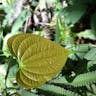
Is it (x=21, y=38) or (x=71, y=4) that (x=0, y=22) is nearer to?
(x=71, y=4)

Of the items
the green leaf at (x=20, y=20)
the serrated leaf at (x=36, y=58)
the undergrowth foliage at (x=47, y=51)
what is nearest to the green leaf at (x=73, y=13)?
the undergrowth foliage at (x=47, y=51)

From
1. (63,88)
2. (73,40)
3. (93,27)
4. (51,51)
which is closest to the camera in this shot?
(51,51)

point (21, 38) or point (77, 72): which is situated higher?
point (21, 38)

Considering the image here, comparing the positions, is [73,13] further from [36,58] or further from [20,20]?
[36,58]

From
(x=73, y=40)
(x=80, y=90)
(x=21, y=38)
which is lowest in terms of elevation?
(x=80, y=90)

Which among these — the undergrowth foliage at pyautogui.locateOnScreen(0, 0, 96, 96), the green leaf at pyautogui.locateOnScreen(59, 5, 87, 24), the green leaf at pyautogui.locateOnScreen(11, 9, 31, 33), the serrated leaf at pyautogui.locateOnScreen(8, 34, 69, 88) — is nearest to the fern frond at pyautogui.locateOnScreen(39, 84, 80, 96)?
the undergrowth foliage at pyautogui.locateOnScreen(0, 0, 96, 96)

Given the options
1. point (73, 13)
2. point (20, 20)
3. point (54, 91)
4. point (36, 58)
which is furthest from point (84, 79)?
point (20, 20)

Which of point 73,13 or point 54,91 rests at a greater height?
point 73,13

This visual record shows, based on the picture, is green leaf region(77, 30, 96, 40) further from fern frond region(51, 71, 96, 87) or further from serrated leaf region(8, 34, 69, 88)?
serrated leaf region(8, 34, 69, 88)

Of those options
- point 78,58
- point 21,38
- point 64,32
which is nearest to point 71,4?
point 64,32
